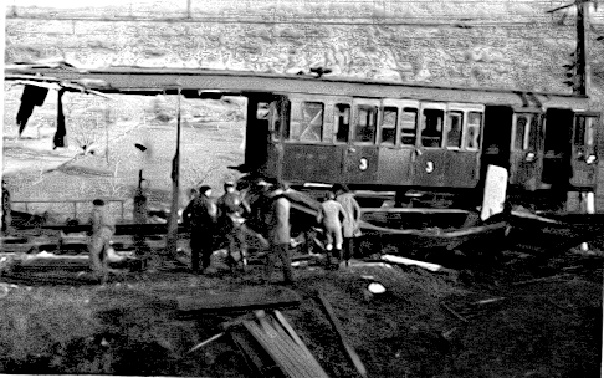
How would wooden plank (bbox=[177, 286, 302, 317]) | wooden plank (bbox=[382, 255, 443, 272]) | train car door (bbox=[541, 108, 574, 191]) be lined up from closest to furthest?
wooden plank (bbox=[177, 286, 302, 317])
wooden plank (bbox=[382, 255, 443, 272])
train car door (bbox=[541, 108, 574, 191])

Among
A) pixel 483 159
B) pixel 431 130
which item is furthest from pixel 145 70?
pixel 483 159

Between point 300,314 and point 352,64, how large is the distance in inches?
91.3

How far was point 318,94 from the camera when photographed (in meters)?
6.77

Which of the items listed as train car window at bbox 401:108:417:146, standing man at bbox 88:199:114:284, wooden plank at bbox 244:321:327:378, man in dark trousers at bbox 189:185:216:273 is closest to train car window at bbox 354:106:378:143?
train car window at bbox 401:108:417:146

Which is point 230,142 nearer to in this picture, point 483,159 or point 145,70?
point 145,70

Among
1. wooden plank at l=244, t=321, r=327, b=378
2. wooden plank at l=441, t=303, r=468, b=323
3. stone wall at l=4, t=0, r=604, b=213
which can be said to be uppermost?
stone wall at l=4, t=0, r=604, b=213

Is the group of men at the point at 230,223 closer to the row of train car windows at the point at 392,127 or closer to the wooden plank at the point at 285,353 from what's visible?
the wooden plank at the point at 285,353

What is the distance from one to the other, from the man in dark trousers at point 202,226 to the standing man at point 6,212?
5.23 feet

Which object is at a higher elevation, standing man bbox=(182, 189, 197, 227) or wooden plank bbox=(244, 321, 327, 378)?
standing man bbox=(182, 189, 197, 227)

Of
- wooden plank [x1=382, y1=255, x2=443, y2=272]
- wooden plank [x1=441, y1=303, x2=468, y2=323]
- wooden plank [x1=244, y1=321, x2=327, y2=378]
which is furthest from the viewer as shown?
wooden plank [x1=382, y1=255, x2=443, y2=272]

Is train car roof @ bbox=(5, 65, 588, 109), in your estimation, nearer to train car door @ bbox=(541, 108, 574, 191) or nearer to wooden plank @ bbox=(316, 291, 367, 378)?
train car door @ bbox=(541, 108, 574, 191)

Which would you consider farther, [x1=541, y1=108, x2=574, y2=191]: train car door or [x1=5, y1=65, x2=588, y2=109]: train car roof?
[x1=541, y1=108, x2=574, y2=191]: train car door

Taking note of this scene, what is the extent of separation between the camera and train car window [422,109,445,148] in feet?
22.6

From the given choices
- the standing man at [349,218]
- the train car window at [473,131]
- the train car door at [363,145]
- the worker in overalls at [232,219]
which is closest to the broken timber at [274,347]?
the worker in overalls at [232,219]
